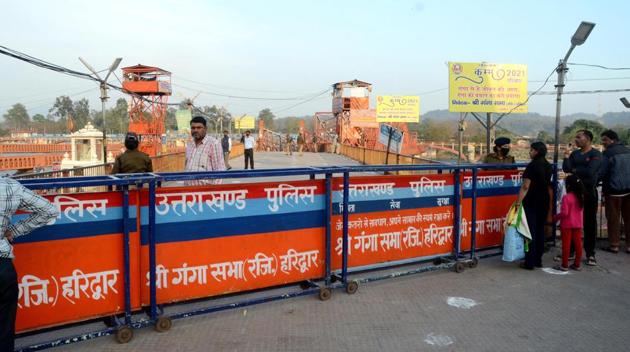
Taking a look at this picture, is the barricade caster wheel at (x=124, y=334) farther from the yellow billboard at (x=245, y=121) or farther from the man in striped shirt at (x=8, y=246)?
the yellow billboard at (x=245, y=121)

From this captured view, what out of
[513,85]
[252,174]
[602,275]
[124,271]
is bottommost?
[602,275]

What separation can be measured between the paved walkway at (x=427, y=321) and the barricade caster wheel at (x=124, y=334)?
2.4 inches

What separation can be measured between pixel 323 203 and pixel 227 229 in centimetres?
108

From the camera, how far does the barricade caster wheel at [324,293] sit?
4766 millimetres

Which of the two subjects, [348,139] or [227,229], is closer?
[227,229]

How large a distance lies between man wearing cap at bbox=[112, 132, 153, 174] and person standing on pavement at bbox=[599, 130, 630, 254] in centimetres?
676

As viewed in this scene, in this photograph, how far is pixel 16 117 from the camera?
163 meters

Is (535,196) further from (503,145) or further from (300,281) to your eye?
(300,281)

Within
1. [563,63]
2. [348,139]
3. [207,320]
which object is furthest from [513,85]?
[348,139]

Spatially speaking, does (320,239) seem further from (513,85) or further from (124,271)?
(513,85)

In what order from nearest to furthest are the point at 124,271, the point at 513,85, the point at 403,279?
the point at 124,271, the point at 403,279, the point at 513,85

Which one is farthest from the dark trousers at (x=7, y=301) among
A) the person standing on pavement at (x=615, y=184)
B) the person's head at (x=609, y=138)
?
the person's head at (x=609, y=138)

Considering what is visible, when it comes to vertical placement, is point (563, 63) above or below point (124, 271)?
above

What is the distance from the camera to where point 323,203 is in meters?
4.81
